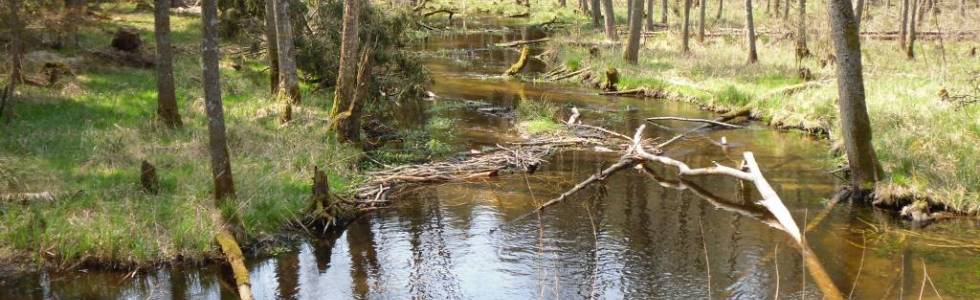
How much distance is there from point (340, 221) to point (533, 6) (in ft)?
181

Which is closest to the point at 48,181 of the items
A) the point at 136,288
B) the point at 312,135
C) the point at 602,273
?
the point at 136,288

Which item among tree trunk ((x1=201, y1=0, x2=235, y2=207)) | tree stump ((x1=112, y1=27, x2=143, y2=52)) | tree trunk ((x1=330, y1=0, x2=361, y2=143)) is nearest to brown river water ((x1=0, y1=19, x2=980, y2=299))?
tree trunk ((x1=201, y1=0, x2=235, y2=207))

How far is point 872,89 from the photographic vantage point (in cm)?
1838

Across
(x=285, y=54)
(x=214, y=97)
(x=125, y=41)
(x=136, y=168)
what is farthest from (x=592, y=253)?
(x=125, y=41)

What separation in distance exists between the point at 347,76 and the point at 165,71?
11.1ft

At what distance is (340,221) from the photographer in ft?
37.7

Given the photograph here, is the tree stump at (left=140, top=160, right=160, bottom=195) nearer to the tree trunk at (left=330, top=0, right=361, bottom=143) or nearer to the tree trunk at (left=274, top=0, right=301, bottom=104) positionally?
the tree trunk at (left=330, top=0, right=361, bottom=143)

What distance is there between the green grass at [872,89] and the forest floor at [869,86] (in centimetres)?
3

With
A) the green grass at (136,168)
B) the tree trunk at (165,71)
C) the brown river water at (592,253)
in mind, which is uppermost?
the tree trunk at (165,71)

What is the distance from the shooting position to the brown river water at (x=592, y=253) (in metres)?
8.95

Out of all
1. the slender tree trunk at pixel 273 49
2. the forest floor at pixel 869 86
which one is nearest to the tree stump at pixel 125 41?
the slender tree trunk at pixel 273 49

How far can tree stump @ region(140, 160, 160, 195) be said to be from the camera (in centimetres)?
1064

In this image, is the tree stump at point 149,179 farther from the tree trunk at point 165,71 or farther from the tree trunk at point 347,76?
the tree trunk at point 347,76

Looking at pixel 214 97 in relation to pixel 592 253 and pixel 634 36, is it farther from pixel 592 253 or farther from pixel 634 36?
pixel 634 36
